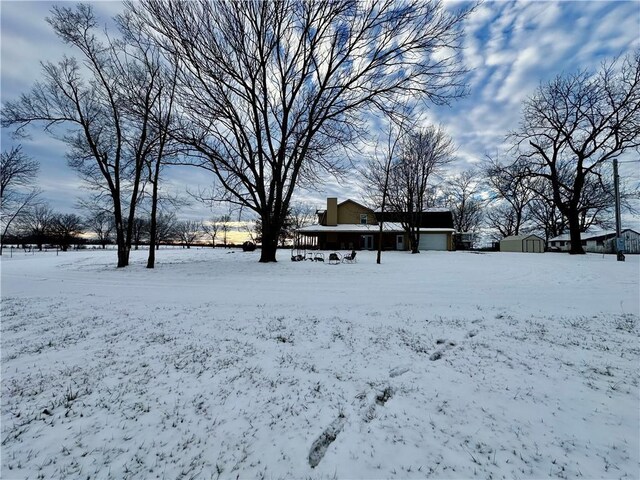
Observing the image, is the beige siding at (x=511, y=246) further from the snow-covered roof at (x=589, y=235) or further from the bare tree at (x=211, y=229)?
the bare tree at (x=211, y=229)

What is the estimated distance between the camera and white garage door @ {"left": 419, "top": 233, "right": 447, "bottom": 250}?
114ft

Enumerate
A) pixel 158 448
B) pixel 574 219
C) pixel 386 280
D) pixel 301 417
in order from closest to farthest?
1. pixel 158 448
2. pixel 301 417
3. pixel 386 280
4. pixel 574 219

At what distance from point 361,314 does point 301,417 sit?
3.47 meters

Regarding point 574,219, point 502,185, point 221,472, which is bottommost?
point 221,472

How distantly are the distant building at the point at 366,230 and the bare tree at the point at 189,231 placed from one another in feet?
171

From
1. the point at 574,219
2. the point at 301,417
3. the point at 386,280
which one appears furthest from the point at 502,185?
the point at 301,417

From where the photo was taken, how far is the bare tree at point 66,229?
168 feet

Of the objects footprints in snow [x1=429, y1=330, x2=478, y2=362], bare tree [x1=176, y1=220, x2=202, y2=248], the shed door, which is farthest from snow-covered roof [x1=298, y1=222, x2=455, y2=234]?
bare tree [x1=176, y1=220, x2=202, y2=248]

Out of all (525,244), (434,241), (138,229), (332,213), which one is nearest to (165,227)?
(138,229)

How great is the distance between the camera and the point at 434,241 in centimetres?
3484

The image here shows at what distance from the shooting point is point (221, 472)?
2162mm

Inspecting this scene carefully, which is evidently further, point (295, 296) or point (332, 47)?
point (332, 47)

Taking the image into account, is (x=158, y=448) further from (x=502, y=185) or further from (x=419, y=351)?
(x=502, y=185)

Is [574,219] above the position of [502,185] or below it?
below
